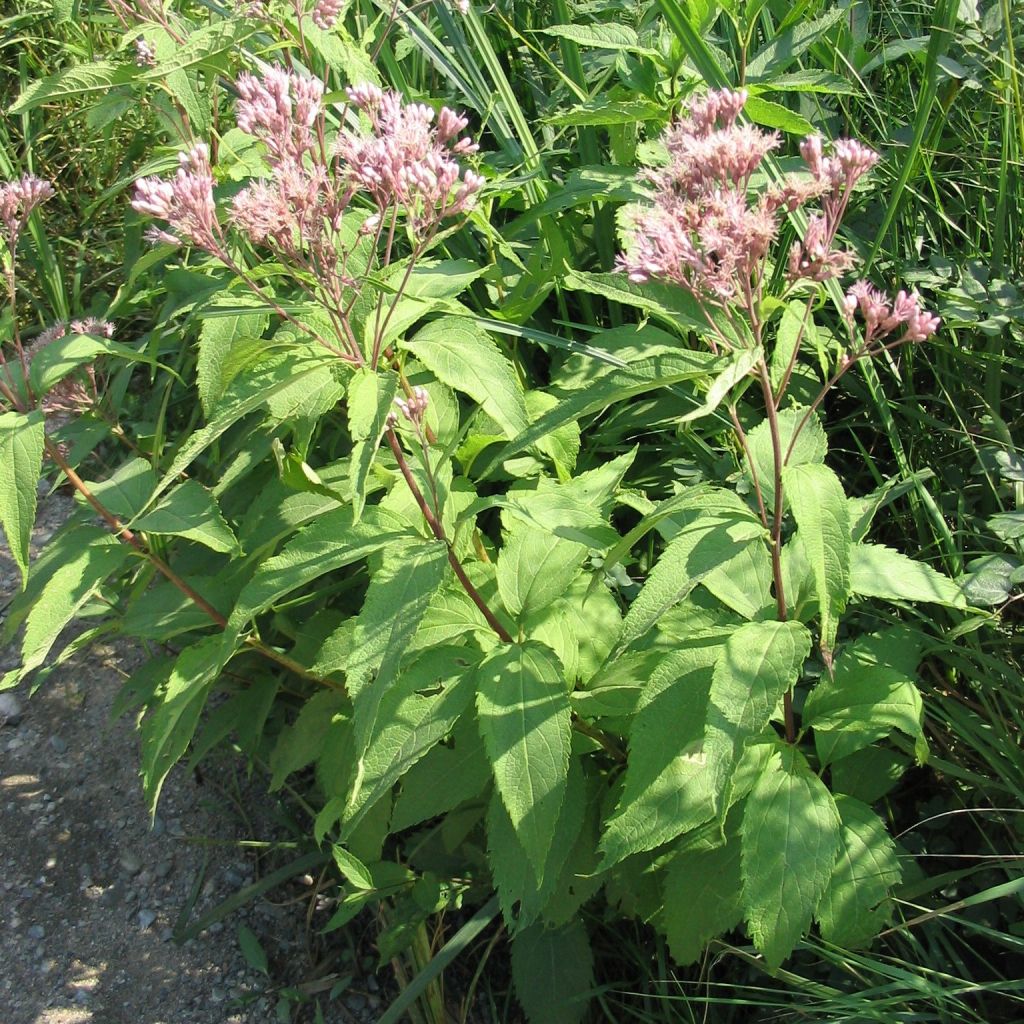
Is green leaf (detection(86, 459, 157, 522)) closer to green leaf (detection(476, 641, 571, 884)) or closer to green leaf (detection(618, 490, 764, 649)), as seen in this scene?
green leaf (detection(476, 641, 571, 884))

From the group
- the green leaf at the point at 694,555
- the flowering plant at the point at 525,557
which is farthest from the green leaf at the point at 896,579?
the green leaf at the point at 694,555

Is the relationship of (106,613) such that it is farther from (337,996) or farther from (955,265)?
(955,265)

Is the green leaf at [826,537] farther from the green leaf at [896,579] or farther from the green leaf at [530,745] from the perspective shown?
the green leaf at [530,745]

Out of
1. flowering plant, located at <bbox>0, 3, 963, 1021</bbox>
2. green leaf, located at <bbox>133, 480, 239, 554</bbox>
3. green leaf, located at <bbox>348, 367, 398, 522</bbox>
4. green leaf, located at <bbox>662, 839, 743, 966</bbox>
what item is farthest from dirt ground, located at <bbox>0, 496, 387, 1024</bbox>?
green leaf, located at <bbox>348, 367, 398, 522</bbox>

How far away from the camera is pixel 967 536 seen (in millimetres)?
2193

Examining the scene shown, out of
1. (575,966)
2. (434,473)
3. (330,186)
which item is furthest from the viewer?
(575,966)

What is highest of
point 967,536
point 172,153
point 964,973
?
point 172,153

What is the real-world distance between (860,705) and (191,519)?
1.17 metres

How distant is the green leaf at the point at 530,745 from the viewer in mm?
1591

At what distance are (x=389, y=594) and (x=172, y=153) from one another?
127 cm

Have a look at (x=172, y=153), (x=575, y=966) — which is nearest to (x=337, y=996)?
(x=575, y=966)

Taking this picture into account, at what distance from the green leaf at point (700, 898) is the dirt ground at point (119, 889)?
88 centimetres

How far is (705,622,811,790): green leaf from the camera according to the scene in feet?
4.74

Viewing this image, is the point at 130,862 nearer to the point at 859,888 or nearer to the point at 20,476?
the point at 20,476
